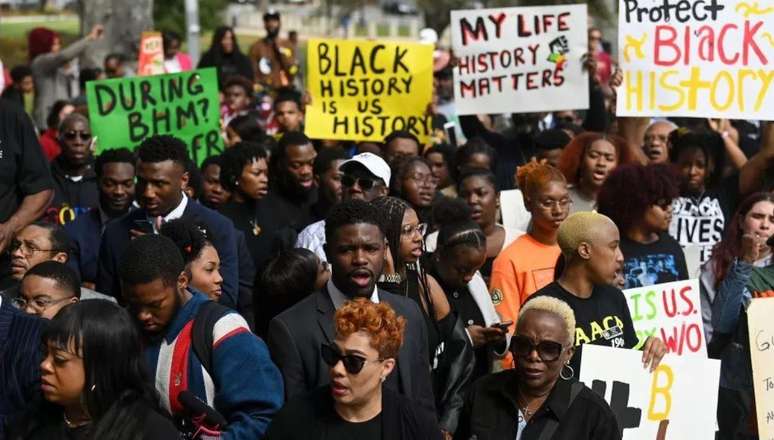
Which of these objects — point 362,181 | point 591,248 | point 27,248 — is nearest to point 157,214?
point 27,248

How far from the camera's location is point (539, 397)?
239 inches

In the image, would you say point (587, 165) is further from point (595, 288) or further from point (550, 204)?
point (595, 288)

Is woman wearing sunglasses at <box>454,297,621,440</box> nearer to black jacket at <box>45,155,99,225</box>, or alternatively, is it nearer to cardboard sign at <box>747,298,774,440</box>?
cardboard sign at <box>747,298,774,440</box>

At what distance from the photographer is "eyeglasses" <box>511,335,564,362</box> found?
6.02 meters

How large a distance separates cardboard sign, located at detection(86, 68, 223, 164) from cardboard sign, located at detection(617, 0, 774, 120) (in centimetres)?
314

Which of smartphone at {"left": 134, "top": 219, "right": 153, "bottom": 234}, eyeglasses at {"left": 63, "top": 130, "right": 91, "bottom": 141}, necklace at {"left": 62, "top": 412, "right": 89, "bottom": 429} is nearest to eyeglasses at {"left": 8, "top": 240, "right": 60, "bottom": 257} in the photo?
smartphone at {"left": 134, "top": 219, "right": 153, "bottom": 234}

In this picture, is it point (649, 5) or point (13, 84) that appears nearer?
point (649, 5)

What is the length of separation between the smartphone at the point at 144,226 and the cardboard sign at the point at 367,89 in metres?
4.58

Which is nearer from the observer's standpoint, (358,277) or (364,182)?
(358,277)

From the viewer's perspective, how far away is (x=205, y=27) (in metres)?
43.2

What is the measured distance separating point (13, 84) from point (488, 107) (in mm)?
7713

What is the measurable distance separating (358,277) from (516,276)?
2.13m

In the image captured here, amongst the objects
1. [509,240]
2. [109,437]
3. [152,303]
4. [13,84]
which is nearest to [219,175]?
[509,240]

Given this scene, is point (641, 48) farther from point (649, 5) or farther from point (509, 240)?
point (509, 240)
